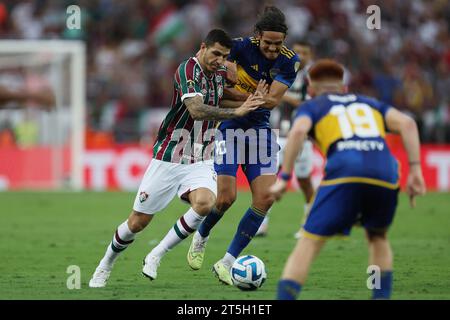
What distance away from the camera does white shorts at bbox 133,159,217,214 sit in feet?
30.5

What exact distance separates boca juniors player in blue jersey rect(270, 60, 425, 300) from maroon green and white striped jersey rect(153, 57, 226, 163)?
240cm

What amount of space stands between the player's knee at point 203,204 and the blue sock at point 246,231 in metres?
0.57

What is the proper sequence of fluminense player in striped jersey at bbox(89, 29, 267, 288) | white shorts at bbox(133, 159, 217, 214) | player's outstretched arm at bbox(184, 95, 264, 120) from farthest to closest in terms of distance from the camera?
white shorts at bbox(133, 159, 217, 214), fluminense player in striped jersey at bbox(89, 29, 267, 288), player's outstretched arm at bbox(184, 95, 264, 120)

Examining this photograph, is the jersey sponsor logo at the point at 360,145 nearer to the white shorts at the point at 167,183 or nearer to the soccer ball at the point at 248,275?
the soccer ball at the point at 248,275

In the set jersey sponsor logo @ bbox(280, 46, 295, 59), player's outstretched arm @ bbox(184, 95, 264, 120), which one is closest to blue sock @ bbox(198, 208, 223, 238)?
player's outstretched arm @ bbox(184, 95, 264, 120)

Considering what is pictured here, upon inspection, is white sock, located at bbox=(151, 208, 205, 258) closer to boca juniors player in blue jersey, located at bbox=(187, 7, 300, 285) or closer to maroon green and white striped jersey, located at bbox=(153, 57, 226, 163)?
boca juniors player in blue jersey, located at bbox=(187, 7, 300, 285)

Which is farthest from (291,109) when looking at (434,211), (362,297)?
(362,297)

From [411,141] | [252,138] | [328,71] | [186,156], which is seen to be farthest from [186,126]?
[411,141]

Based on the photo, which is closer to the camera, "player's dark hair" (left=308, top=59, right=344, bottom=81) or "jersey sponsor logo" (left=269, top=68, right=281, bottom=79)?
"player's dark hair" (left=308, top=59, right=344, bottom=81)

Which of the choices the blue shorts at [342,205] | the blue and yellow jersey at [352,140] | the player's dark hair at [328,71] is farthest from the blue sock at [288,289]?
the player's dark hair at [328,71]

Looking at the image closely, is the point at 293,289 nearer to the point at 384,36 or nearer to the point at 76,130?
the point at 76,130

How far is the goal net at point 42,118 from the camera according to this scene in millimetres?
22625

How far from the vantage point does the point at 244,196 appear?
21109 mm

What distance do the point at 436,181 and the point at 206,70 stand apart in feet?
46.0
